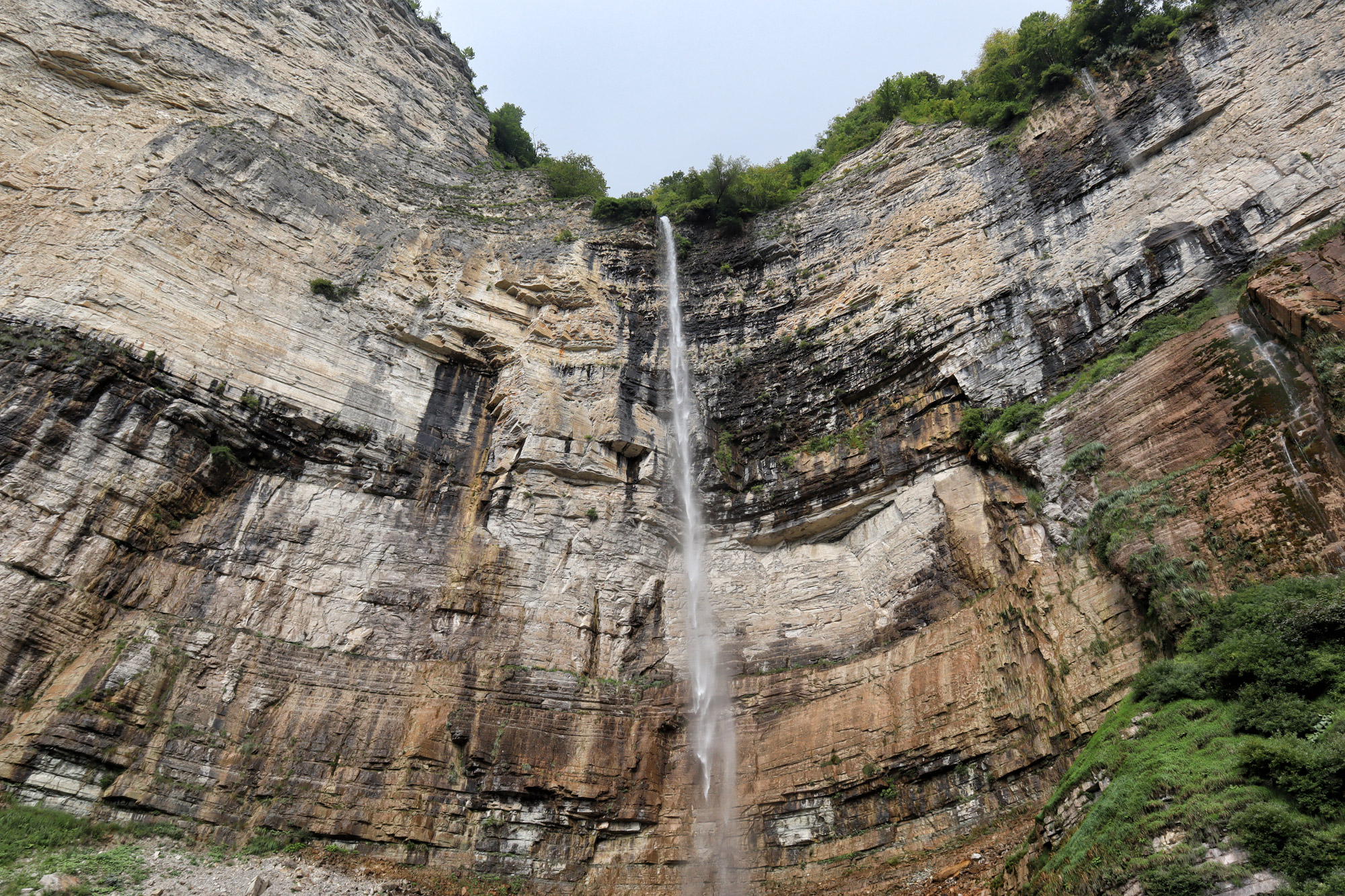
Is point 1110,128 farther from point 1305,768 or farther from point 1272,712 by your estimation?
point 1305,768

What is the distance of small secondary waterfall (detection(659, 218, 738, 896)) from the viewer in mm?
14938

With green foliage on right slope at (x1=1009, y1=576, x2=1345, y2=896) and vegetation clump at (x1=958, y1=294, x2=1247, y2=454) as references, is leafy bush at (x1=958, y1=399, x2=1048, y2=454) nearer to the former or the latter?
vegetation clump at (x1=958, y1=294, x2=1247, y2=454)

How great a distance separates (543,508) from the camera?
19281 mm

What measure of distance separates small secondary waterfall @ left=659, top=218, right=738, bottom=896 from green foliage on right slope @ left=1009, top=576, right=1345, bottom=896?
5.98 m

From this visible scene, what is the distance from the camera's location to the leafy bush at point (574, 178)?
2767 cm

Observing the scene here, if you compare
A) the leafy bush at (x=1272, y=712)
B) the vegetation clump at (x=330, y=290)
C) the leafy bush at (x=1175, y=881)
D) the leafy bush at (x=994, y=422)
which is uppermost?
the vegetation clump at (x=330, y=290)

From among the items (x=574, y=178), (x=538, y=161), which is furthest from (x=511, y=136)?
(x=574, y=178)

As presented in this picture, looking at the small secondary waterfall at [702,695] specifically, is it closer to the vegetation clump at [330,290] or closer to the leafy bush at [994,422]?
the leafy bush at [994,422]

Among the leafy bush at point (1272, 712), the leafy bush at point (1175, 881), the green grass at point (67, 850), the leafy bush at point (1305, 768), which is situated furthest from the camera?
the green grass at point (67, 850)

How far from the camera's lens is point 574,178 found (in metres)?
28.0

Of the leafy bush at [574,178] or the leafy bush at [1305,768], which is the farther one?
the leafy bush at [574,178]

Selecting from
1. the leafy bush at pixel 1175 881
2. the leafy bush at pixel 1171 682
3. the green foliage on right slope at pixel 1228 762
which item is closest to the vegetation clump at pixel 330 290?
the green foliage on right slope at pixel 1228 762

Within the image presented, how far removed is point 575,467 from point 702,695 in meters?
6.60

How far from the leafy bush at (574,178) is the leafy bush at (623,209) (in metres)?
1.39
